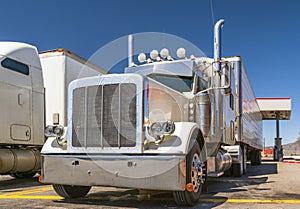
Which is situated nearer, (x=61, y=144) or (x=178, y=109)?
(x=61, y=144)

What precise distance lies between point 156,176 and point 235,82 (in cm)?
650

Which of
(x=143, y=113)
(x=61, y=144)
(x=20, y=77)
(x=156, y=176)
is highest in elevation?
(x=20, y=77)

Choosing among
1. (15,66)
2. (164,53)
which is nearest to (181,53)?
(164,53)

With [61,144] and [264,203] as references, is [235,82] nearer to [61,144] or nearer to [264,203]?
[264,203]

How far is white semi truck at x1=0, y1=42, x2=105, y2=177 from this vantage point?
875 cm

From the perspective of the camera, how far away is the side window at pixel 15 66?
8.74m

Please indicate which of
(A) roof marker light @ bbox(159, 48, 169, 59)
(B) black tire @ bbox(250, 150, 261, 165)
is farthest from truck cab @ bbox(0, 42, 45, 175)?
(B) black tire @ bbox(250, 150, 261, 165)

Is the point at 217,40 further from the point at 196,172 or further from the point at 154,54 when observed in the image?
the point at 196,172

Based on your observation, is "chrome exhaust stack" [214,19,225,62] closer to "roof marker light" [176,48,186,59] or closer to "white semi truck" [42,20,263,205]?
"white semi truck" [42,20,263,205]

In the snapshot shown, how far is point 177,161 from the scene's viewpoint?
4.82 meters

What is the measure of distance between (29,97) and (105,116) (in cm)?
487

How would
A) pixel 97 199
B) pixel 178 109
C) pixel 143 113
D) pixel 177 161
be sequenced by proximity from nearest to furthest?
pixel 177 161 < pixel 143 113 < pixel 97 199 < pixel 178 109

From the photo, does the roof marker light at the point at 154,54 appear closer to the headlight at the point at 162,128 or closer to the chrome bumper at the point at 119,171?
the headlight at the point at 162,128


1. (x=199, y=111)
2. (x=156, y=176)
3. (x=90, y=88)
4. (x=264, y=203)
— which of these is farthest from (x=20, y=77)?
(x=264, y=203)
